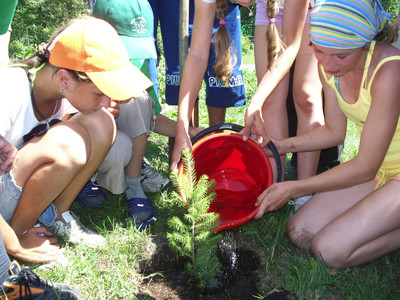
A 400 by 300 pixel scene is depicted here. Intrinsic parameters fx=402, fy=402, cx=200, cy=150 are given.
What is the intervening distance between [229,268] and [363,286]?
2.15 feet

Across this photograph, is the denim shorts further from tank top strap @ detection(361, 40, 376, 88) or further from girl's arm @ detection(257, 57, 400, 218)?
tank top strap @ detection(361, 40, 376, 88)

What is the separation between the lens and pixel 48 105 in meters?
2.18

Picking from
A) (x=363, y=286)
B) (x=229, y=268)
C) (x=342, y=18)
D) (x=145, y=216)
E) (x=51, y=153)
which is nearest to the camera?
(x=342, y=18)

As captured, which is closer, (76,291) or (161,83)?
(76,291)

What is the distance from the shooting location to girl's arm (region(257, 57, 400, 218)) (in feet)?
5.82

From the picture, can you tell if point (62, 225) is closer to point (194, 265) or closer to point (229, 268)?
point (194, 265)

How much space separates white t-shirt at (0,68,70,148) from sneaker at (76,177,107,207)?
646mm

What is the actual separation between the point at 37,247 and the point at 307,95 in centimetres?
177

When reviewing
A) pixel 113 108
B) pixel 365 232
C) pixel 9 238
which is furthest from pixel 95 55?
pixel 365 232

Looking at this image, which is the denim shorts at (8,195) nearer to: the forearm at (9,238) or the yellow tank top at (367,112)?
the forearm at (9,238)

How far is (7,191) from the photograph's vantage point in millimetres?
1971

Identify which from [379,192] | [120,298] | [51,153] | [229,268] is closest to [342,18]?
[379,192]

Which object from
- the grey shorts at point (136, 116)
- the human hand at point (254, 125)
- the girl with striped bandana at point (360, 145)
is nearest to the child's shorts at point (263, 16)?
the girl with striped bandana at point (360, 145)

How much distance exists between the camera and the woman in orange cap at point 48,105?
6.27 feet
